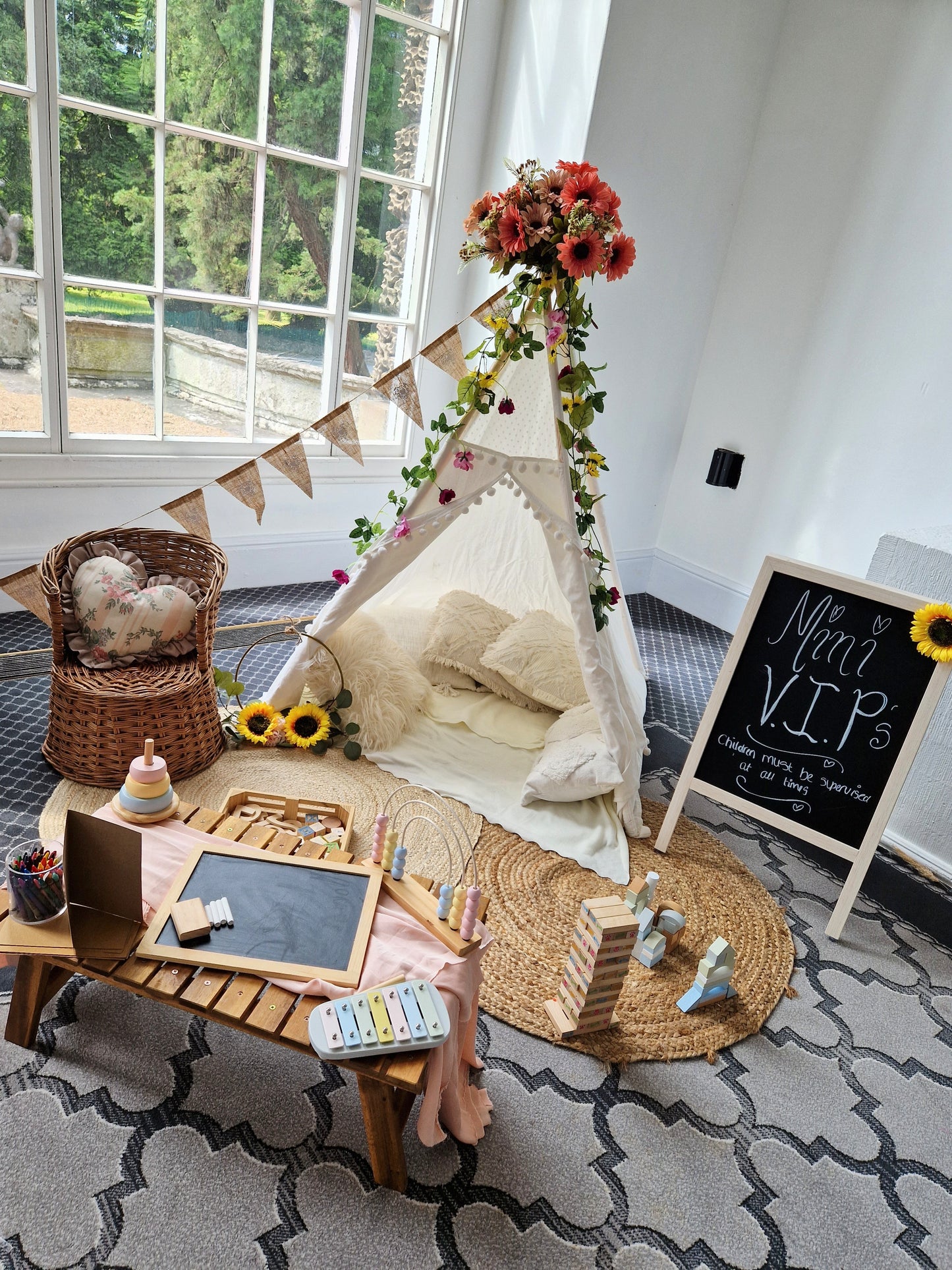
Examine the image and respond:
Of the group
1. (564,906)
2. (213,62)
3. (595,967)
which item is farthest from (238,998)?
(213,62)

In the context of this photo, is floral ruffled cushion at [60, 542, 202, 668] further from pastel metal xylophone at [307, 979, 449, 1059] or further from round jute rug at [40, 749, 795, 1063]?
pastel metal xylophone at [307, 979, 449, 1059]

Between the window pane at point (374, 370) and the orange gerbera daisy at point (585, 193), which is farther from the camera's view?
the window pane at point (374, 370)

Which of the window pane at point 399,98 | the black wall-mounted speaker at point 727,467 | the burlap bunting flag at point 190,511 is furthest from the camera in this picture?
the black wall-mounted speaker at point 727,467

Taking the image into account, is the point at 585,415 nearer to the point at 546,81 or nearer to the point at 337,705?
the point at 337,705

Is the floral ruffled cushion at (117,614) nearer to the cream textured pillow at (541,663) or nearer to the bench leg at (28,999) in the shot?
the bench leg at (28,999)

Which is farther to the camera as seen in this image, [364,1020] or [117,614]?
[117,614]

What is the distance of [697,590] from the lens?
4488 millimetres

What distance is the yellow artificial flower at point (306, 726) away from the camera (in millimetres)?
2574

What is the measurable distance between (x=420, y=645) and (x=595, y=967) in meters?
1.57

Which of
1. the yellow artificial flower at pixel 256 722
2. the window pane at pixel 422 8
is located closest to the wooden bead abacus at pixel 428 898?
the yellow artificial flower at pixel 256 722

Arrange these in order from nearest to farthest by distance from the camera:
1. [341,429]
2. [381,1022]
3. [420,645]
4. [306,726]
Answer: [381,1022], [341,429], [306,726], [420,645]

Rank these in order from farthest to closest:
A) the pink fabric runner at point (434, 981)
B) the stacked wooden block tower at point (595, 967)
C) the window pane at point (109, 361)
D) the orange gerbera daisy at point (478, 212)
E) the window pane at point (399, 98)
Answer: the window pane at point (399, 98)
the window pane at point (109, 361)
the orange gerbera daisy at point (478, 212)
the stacked wooden block tower at point (595, 967)
the pink fabric runner at point (434, 981)

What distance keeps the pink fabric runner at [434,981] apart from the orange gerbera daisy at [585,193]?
5.66 feet

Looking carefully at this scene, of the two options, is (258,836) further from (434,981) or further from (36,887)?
(434,981)
